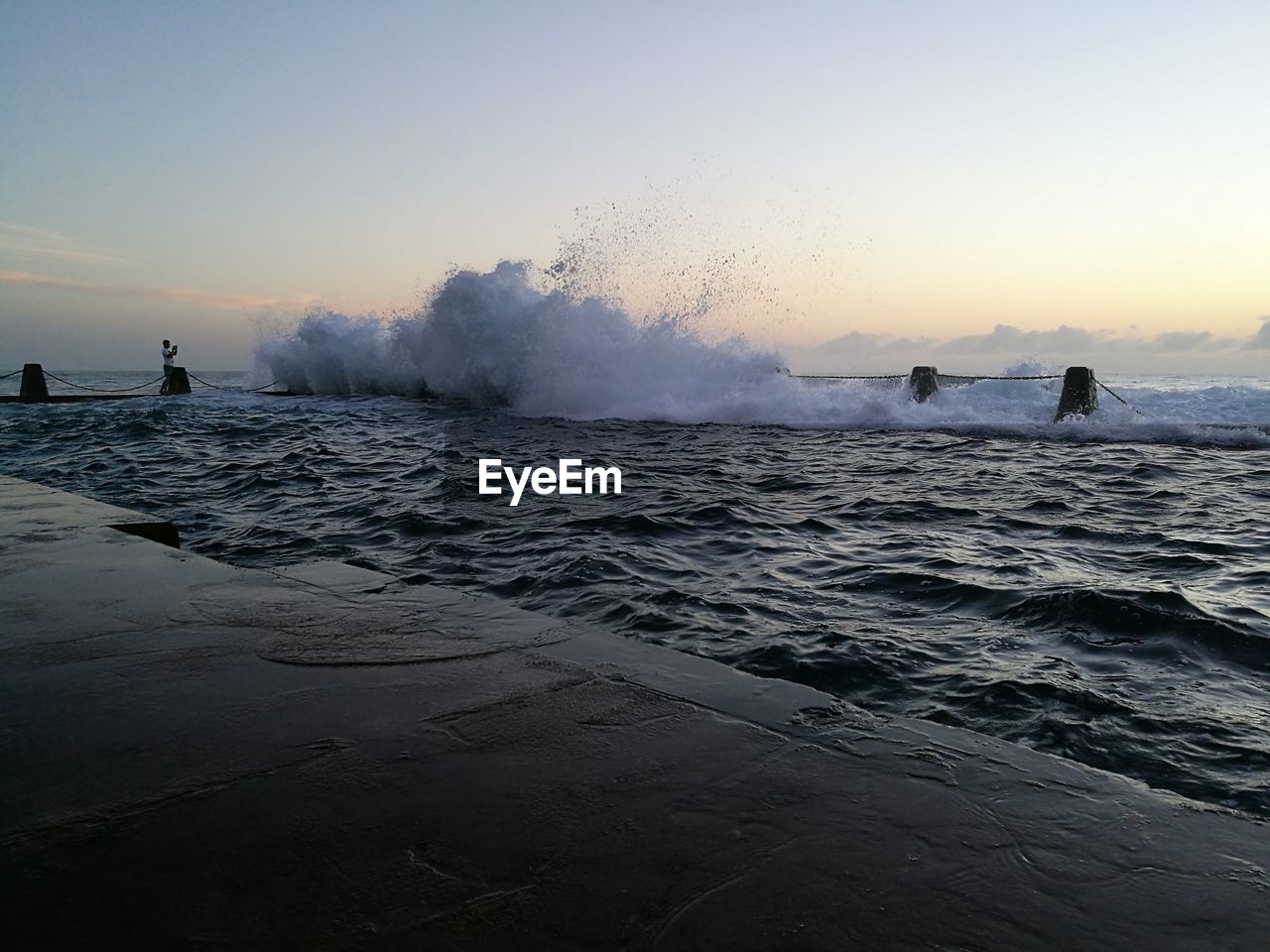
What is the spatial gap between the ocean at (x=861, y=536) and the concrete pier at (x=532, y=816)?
0.84 m

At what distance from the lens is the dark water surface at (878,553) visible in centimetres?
293

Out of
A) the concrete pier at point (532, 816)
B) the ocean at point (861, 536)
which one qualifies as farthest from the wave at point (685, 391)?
the concrete pier at point (532, 816)

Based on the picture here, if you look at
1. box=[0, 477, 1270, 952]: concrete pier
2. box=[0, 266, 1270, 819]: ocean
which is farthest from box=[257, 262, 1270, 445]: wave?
box=[0, 477, 1270, 952]: concrete pier

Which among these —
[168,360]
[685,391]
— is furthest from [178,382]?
[685,391]

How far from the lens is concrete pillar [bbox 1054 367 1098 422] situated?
14852mm

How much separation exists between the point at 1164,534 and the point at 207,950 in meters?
6.34

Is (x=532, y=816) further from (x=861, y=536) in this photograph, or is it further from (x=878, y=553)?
(x=861, y=536)

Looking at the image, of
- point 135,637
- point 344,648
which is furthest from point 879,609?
point 135,637

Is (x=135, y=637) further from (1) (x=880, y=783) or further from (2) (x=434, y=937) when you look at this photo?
(1) (x=880, y=783)

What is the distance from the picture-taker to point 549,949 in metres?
1.16

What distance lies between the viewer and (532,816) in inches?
61.1

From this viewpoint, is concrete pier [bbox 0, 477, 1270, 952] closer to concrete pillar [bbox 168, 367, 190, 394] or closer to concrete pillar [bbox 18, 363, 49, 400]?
concrete pillar [bbox 18, 363, 49, 400]

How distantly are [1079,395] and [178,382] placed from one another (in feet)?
76.1

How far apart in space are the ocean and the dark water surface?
0.8 inches
